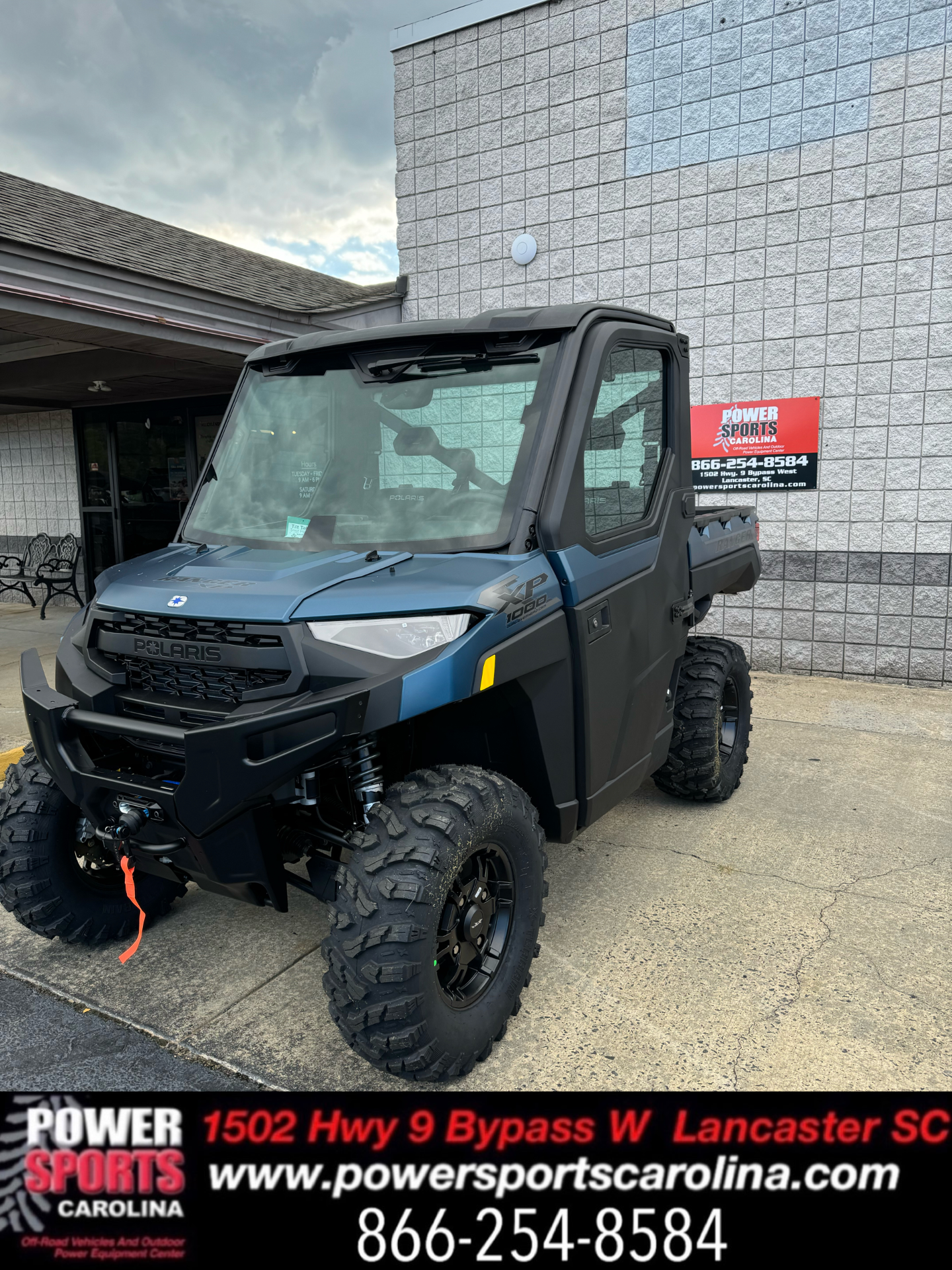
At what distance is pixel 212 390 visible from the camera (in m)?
11.9

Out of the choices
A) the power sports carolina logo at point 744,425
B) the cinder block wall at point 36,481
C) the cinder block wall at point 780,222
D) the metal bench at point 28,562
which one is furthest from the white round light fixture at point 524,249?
the metal bench at point 28,562

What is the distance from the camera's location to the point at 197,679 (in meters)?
2.63

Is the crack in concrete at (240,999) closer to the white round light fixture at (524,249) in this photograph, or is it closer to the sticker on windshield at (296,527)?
the sticker on windshield at (296,527)

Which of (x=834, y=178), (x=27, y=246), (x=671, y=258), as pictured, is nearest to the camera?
(x=27, y=246)

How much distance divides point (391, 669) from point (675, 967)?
5.47 feet

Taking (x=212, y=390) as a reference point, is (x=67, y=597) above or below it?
below

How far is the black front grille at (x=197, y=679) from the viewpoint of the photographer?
100 inches

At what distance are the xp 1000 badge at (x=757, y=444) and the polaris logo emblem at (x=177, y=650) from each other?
5.86 meters

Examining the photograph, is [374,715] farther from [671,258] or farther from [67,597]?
[67,597]

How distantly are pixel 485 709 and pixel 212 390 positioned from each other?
10.3 metres

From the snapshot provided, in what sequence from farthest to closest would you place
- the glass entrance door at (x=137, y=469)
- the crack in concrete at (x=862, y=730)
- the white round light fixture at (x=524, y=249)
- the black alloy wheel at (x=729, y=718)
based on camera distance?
1. the glass entrance door at (x=137, y=469)
2. the white round light fixture at (x=524, y=249)
3. the crack in concrete at (x=862, y=730)
4. the black alloy wheel at (x=729, y=718)

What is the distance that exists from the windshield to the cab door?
0.19m
